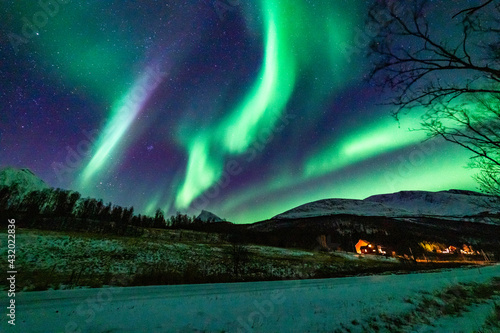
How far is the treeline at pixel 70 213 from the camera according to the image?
6731 cm

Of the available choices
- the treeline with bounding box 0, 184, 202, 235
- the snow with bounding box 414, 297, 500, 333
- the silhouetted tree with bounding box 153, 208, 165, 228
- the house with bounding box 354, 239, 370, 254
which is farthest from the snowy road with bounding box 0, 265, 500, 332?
the silhouetted tree with bounding box 153, 208, 165, 228

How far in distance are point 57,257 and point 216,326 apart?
29081mm

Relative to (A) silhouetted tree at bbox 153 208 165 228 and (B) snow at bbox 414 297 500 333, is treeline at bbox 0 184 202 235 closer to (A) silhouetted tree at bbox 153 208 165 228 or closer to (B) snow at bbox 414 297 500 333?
(A) silhouetted tree at bbox 153 208 165 228

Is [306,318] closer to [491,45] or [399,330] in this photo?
[399,330]

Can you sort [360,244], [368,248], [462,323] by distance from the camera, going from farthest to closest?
[360,244], [368,248], [462,323]

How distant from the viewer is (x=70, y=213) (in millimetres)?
95000

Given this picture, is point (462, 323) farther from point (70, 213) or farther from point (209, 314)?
point (70, 213)

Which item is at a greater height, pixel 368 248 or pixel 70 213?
pixel 70 213

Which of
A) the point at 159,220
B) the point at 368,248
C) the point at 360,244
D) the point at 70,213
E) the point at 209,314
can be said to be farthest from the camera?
the point at 159,220

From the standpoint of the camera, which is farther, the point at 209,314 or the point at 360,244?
the point at 360,244

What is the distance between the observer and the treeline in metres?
67.3

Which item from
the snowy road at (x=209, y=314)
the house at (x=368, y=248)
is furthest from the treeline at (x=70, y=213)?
the house at (x=368, y=248)

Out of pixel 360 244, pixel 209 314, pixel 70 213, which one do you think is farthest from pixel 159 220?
pixel 209 314

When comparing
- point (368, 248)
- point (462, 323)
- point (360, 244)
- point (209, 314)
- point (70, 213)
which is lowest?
point (462, 323)
